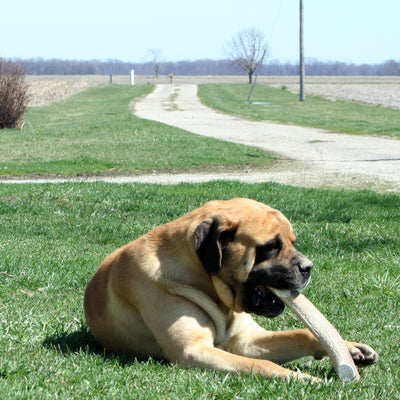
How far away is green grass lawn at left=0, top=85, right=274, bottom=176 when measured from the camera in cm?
1642

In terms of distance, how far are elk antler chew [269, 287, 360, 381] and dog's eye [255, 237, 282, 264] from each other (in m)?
0.22

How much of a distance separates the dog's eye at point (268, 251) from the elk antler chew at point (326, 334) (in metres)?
0.22

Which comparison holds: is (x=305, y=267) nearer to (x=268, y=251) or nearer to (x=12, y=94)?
(x=268, y=251)

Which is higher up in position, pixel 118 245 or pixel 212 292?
pixel 212 292

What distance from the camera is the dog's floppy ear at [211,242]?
12.9 ft

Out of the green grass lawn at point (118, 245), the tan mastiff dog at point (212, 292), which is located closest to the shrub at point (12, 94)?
the green grass lawn at point (118, 245)

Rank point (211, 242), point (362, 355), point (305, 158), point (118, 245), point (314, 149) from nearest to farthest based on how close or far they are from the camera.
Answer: point (211, 242)
point (362, 355)
point (118, 245)
point (305, 158)
point (314, 149)

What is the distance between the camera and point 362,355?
4.11 m

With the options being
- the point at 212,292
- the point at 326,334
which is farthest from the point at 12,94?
the point at 326,334

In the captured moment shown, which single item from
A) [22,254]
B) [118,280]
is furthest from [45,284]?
[118,280]

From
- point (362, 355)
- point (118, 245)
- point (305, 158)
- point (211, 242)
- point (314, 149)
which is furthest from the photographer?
point (314, 149)

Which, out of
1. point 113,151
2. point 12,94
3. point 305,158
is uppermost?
point 12,94

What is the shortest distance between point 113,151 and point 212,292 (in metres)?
15.4

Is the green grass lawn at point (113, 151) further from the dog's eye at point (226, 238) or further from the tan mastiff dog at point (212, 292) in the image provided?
the dog's eye at point (226, 238)
